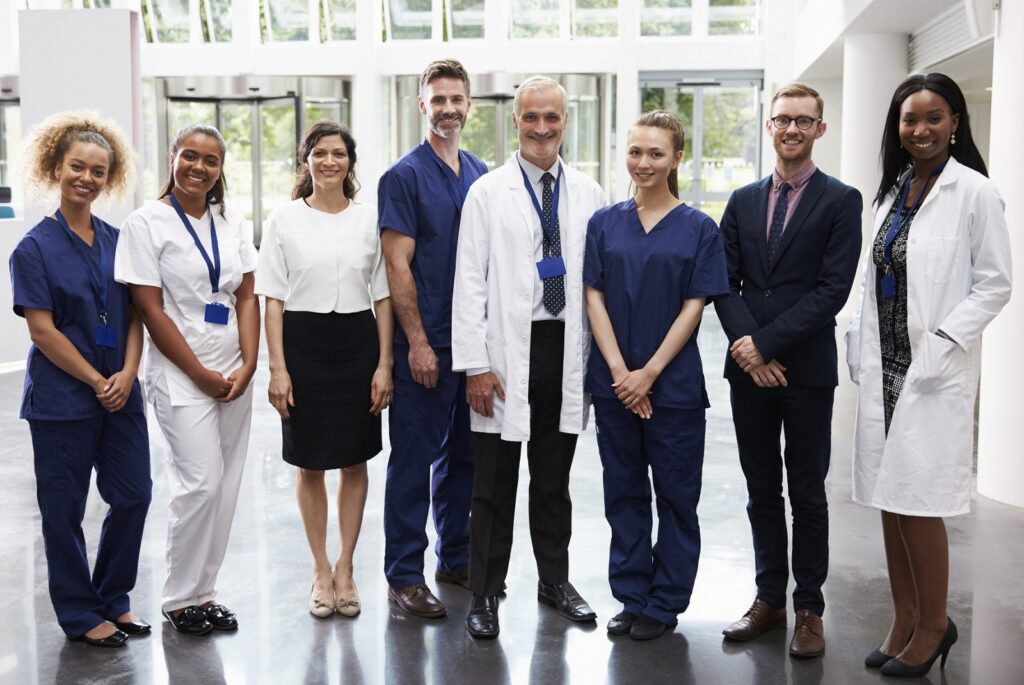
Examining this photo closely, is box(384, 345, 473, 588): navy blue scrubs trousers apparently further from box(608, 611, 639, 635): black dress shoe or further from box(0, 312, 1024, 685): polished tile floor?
box(608, 611, 639, 635): black dress shoe

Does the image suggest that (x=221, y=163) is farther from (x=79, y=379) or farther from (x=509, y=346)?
(x=509, y=346)

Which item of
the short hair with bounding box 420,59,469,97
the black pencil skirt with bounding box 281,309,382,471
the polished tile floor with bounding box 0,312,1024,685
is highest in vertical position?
the short hair with bounding box 420,59,469,97

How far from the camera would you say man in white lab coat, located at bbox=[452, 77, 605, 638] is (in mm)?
3613

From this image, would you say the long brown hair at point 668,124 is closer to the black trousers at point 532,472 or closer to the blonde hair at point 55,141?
the black trousers at point 532,472

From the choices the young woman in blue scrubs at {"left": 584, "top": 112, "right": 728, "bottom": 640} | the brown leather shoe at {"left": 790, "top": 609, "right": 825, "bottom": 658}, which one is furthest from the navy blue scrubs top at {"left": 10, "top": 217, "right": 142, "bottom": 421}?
the brown leather shoe at {"left": 790, "top": 609, "right": 825, "bottom": 658}

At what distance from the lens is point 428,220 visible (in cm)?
382

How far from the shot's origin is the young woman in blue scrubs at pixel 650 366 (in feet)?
11.6

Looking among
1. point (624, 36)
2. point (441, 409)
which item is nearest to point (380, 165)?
point (624, 36)

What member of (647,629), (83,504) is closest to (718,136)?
(647,629)

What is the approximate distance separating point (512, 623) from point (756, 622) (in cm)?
83

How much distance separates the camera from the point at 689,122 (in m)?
18.7

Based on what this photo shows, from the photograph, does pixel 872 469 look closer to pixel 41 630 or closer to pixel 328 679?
pixel 328 679

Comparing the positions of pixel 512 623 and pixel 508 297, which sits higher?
pixel 508 297

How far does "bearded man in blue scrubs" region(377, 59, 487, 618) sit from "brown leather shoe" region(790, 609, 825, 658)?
121 cm
